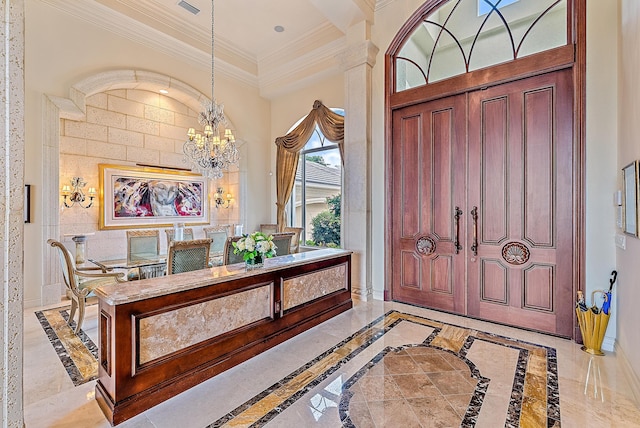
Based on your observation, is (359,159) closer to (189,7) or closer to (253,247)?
(253,247)

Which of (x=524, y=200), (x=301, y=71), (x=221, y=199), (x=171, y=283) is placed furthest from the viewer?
(x=221, y=199)

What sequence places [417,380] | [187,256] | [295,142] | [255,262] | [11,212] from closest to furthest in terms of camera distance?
[11,212] < [417,380] < [255,262] < [187,256] < [295,142]

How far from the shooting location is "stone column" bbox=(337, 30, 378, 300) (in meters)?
4.56

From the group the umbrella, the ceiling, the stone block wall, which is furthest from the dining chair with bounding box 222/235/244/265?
the umbrella

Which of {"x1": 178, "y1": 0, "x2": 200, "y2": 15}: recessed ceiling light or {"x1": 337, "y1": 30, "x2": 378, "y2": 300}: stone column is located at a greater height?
{"x1": 178, "y1": 0, "x2": 200, "y2": 15}: recessed ceiling light

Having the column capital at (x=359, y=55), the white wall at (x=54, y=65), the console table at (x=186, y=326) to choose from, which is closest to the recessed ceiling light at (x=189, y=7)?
the white wall at (x=54, y=65)

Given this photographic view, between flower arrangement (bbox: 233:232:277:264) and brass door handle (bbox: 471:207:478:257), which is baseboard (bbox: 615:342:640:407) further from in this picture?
flower arrangement (bbox: 233:232:277:264)

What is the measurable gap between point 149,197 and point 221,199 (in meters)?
1.50

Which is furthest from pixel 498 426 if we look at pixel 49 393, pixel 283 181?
pixel 283 181

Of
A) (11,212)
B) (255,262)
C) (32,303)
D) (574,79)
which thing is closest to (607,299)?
(574,79)

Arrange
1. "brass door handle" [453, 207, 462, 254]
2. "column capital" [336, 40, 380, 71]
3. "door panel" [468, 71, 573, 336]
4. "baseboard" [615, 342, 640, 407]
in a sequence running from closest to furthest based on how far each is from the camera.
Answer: "baseboard" [615, 342, 640, 407], "door panel" [468, 71, 573, 336], "brass door handle" [453, 207, 462, 254], "column capital" [336, 40, 380, 71]

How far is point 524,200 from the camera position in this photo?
134 inches

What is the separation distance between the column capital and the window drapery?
111 centimetres

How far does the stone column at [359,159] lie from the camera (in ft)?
15.0
